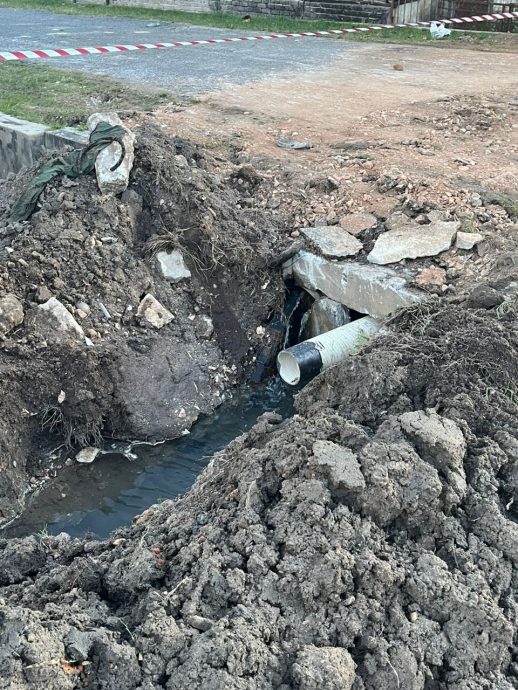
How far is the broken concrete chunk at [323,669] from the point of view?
2.81m

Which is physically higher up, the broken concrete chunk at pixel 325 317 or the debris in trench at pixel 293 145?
the debris in trench at pixel 293 145

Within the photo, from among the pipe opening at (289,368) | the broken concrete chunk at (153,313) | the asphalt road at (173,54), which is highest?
the asphalt road at (173,54)

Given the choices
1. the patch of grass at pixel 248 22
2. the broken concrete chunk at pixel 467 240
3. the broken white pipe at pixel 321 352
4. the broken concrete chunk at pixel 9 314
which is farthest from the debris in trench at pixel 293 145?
the patch of grass at pixel 248 22

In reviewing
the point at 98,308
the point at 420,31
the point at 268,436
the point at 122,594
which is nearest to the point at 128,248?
the point at 98,308

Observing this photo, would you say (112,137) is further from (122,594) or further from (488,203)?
(122,594)

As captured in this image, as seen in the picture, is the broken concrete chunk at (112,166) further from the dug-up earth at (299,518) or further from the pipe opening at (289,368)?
the pipe opening at (289,368)

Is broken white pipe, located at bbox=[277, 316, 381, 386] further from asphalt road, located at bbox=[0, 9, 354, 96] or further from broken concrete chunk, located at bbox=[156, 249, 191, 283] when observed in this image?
asphalt road, located at bbox=[0, 9, 354, 96]

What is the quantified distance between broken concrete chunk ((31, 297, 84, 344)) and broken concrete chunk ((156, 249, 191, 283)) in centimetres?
110

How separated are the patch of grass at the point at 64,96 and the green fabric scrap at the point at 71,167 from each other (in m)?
2.76

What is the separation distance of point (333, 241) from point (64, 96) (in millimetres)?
5876

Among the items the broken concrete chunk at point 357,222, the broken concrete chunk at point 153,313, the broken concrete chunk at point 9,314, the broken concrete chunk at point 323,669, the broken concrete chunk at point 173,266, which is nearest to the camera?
the broken concrete chunk at point 323,669

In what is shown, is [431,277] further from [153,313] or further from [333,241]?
[153,313]

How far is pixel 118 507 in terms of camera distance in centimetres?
543

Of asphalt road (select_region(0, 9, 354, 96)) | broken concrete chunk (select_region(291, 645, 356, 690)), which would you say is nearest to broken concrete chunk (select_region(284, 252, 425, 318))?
broken concrete chunk (select_region(291, 645, 356, 690))
